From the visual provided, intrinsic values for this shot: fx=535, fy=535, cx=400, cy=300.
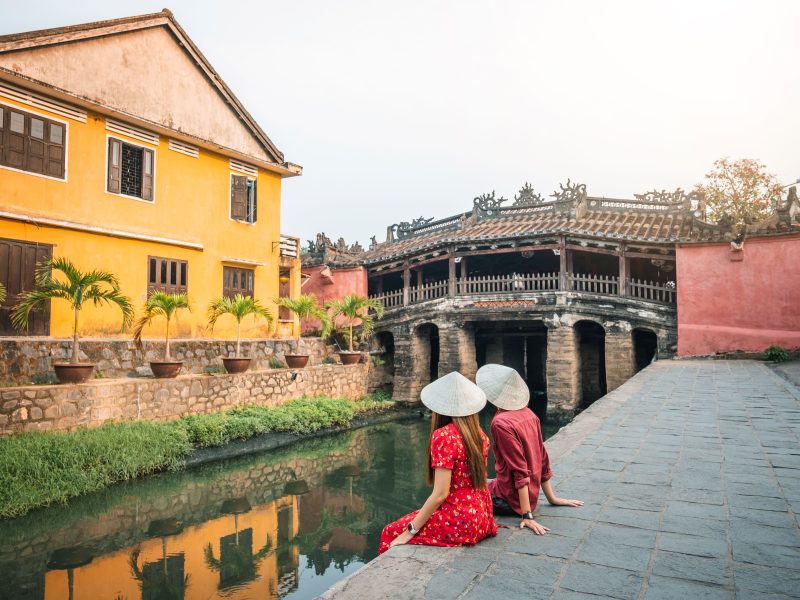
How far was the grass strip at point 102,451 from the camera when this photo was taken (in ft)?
26.9

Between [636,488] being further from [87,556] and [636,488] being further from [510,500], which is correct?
[87,556]

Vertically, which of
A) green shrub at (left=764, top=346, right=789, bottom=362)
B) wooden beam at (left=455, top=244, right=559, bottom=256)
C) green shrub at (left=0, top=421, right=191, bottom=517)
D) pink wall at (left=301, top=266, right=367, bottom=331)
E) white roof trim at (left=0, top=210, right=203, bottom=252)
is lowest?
green shrub at (left=0, top=421, right=191, bottom=517)

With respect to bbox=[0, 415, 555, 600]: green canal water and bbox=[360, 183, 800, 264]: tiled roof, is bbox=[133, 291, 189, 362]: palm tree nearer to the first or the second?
bbox=[0, 415, 555, 600]: green canal water

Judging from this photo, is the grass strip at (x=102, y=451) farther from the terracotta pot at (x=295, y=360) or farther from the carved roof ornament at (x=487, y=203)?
the carved roof ornament at (x=487, y=203)

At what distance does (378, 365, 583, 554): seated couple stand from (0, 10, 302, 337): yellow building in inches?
451

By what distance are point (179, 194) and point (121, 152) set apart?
1.81m

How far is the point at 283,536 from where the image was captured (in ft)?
26.2

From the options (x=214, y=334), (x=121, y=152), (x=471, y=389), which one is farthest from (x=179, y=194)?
(x=471, y=389)

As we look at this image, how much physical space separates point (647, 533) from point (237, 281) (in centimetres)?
1461

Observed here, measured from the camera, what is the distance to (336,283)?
74.2 ft

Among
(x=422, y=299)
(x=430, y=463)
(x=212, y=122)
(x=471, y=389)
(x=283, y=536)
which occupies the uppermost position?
(x=212, y=122)

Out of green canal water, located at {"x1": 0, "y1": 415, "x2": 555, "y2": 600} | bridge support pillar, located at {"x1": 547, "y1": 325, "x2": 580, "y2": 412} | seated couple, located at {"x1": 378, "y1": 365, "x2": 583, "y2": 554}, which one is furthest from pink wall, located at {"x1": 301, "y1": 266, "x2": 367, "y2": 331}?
seated couple, located at {"x1": 378, "y1": 365, "x2": 583, "y2": 554}

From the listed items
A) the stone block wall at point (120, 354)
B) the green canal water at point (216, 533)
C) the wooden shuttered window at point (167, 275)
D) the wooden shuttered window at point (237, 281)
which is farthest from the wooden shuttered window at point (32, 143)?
the green canal water at point (216, 533)

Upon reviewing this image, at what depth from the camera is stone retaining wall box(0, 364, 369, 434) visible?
950cm
